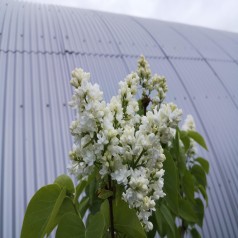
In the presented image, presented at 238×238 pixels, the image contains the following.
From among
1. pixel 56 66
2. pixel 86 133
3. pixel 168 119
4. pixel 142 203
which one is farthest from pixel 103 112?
pixel 56 66

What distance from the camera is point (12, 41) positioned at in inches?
135

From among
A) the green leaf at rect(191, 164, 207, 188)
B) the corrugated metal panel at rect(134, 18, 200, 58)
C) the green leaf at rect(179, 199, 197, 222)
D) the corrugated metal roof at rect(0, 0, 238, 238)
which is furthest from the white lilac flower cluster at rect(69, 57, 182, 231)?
the corrugated metal panel at rect(134, 18, 200, 58)

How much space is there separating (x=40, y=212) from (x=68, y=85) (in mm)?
2349

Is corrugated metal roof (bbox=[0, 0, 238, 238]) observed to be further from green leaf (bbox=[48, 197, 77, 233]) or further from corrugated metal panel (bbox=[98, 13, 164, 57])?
green leaf (bbox=[48, 197, 77, 233])

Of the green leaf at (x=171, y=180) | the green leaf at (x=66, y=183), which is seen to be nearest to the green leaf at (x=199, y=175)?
the green leaf at (x=171, y=180)

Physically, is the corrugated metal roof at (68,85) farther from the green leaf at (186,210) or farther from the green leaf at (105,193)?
the green leaf at (105,193)

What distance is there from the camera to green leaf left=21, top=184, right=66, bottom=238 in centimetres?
90

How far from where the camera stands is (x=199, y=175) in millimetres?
1890

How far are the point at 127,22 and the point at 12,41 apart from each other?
2.18 m

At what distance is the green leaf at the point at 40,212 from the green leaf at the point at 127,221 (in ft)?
0.58

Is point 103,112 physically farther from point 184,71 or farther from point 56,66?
point 184,71

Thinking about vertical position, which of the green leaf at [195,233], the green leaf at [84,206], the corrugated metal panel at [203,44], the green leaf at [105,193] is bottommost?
the green leaf at [195,233]

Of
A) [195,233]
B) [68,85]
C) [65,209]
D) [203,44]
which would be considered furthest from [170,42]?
[65,209]

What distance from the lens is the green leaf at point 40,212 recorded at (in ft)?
2.95
